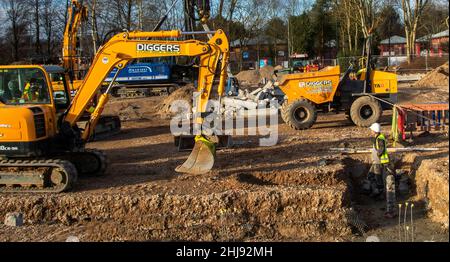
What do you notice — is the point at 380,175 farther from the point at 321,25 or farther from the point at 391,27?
the point at 391,27

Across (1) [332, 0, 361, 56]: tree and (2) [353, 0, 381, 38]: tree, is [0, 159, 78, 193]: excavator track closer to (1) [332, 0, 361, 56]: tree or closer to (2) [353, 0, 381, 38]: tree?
(2) [353, 0, 381, 38]: tree

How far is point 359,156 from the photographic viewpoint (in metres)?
10.7

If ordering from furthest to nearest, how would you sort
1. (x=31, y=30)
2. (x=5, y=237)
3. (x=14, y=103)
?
(x=31, y=30)
(x=14, y=103)
(x=5, y=237)

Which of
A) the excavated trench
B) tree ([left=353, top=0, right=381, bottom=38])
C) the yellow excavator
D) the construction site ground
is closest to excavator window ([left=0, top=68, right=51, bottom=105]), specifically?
the yellow excavator

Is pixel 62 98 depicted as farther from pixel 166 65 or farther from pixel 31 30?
pixel 31 30

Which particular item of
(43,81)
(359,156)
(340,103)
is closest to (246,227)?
(359,156)

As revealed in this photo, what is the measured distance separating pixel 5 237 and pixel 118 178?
280 centimetres

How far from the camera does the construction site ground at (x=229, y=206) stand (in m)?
7.50

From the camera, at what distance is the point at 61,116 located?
982 cm

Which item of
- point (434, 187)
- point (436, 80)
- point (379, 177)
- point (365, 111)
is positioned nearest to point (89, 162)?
point (379, 177)

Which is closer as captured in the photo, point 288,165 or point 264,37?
point 288,165

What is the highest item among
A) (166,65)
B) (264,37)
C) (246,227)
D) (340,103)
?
(264,37)

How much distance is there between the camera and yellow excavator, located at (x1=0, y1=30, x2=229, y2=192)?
8.84 metres

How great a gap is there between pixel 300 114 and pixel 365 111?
1930 millimetres
